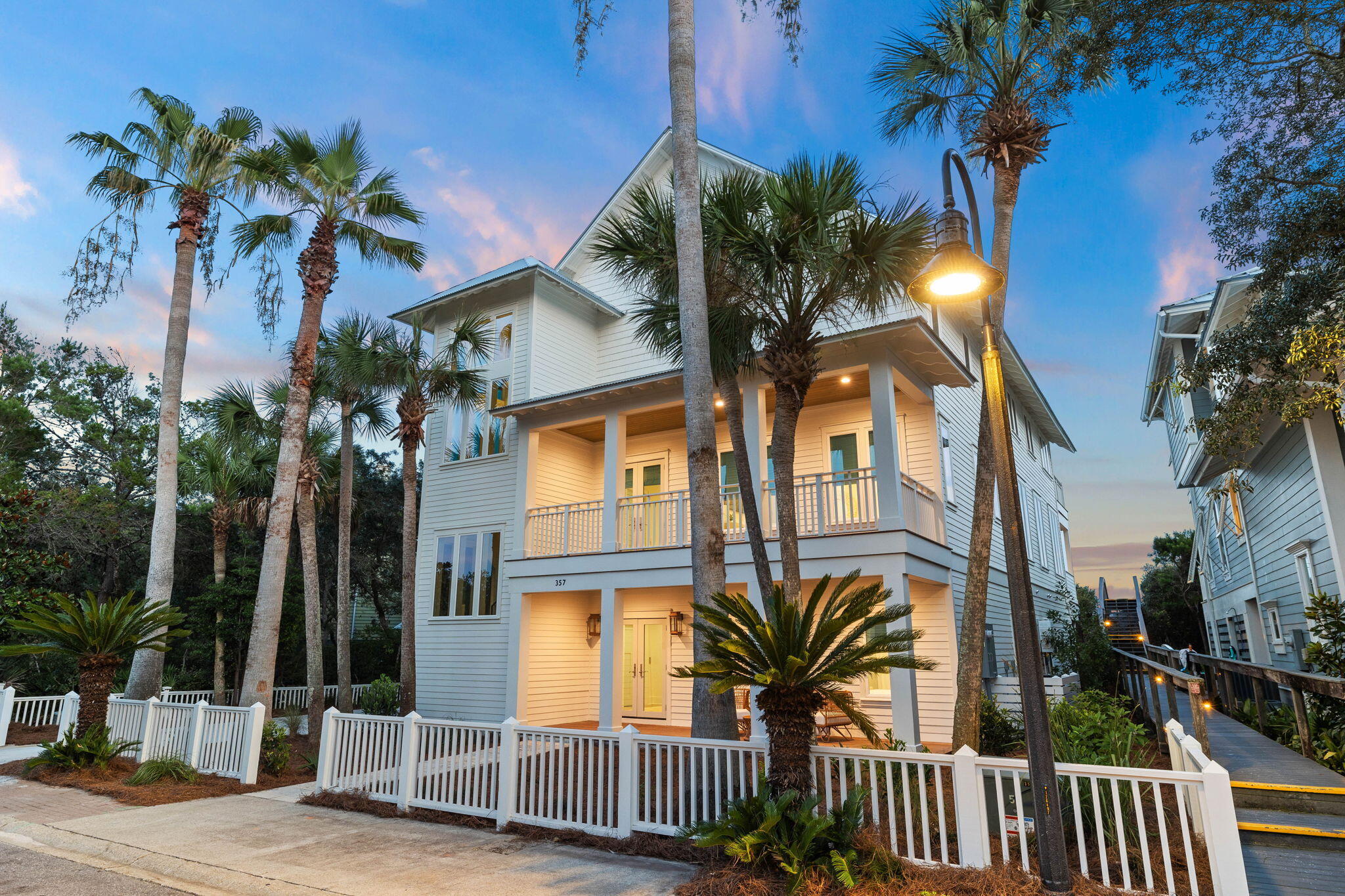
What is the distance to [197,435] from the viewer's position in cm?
2862

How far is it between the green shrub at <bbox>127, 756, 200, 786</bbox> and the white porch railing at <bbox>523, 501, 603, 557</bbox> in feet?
21.6

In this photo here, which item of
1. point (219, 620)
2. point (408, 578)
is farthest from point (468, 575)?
point (219, 620)

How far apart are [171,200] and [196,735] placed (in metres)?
10.7

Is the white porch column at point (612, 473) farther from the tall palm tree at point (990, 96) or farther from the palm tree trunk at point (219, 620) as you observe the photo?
the palm tree trunk at point (219, 620)

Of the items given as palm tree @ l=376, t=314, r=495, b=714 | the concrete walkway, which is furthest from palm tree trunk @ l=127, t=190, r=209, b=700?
the concrete walkway

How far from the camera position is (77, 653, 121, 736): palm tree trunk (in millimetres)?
11180

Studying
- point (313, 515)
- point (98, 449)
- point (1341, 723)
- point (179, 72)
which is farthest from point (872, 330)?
point (98, 449)

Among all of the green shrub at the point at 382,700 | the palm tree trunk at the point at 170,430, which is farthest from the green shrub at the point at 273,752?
the green shrub at the point at 382,700

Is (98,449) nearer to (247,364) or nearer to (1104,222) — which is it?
(247,364)

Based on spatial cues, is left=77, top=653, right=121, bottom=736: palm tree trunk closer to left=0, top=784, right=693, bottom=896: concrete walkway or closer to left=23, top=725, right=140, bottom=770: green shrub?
left=23, top=725, right=140, bottom=770: green shrub

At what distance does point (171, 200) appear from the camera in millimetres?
14641

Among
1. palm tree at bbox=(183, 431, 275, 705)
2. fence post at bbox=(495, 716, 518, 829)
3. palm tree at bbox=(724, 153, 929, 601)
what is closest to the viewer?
fence post at bbox=(495, 716, 518, 829)

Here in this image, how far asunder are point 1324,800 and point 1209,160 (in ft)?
22.7

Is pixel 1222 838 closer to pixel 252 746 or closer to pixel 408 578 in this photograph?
pixel 252 746
